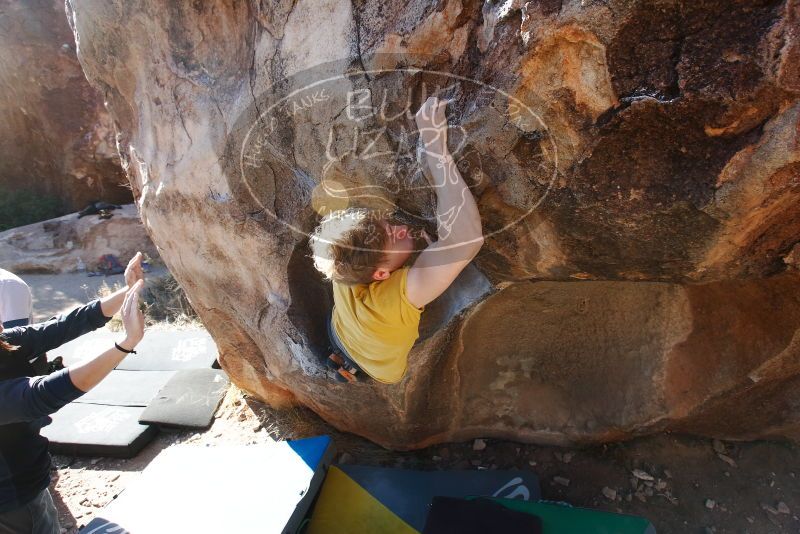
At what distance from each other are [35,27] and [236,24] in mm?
6847

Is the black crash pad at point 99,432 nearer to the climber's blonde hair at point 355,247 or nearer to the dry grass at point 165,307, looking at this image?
the dry grass at point 165,307

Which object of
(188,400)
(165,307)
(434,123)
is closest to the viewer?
(434,123)

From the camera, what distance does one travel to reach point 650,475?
2131mm

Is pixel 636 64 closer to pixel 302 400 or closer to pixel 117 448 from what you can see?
pixel 302 400

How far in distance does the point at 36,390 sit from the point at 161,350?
2333 millimetres

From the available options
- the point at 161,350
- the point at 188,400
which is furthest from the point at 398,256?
the point at 161,350

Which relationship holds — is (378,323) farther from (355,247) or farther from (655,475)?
(655,475)

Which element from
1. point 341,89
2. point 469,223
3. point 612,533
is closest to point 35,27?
point 341,89

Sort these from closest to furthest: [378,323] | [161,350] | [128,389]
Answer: [378,323] < [128,389] < [161,350]

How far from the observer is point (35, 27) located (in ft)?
22.9

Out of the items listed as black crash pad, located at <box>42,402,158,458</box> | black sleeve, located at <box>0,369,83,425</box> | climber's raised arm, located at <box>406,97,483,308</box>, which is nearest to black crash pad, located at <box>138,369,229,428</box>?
black crash pad, located at <box>42,402,158,458</box>

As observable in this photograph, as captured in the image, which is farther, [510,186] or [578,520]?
[578,520]

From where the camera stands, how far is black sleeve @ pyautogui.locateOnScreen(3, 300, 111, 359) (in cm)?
189

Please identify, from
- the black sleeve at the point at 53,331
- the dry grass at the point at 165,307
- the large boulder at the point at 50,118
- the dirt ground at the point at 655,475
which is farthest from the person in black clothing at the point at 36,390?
the large boulder at the point at 50,118
